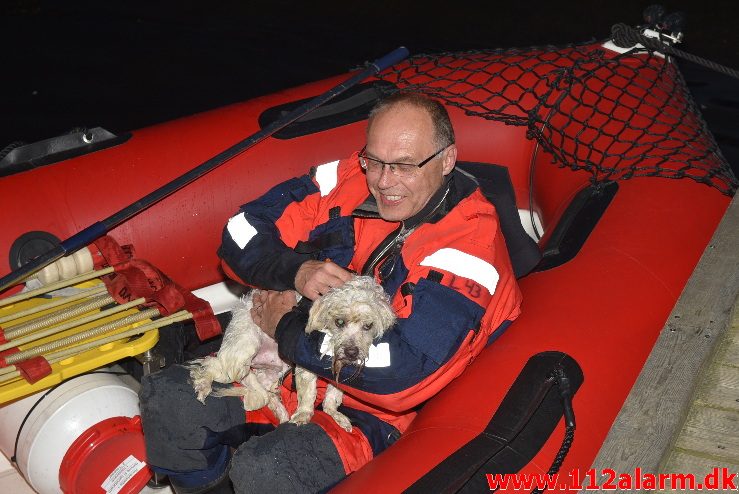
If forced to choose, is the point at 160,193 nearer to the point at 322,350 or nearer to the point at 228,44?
the point at 322,350

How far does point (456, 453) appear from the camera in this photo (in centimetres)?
176

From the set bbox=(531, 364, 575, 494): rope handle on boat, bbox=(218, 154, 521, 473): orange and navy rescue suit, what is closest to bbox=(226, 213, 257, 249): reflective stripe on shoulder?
bbox=(218, 154, 521, 473): orange and navy rescue suit

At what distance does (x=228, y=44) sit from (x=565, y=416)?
5.13 metres

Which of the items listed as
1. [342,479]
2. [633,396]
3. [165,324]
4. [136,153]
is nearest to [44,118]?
[136,153]

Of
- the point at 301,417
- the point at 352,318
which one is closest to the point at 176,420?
the point at 301,417

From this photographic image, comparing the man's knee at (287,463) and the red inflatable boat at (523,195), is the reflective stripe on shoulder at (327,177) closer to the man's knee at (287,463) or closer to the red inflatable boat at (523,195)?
the red inflatable boat at (523,195)

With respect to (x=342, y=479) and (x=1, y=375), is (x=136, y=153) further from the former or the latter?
(x=342, y=479)

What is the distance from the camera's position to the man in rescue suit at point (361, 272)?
1.86 m

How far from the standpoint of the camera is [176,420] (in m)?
2.06

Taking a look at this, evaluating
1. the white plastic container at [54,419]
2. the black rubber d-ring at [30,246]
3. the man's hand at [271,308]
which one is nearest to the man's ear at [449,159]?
the man's hand at [271,308]

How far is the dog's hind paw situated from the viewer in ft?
6.68

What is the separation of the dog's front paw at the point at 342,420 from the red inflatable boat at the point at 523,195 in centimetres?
17

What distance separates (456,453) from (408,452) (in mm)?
111

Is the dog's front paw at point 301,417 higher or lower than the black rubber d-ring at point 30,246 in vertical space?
lower
